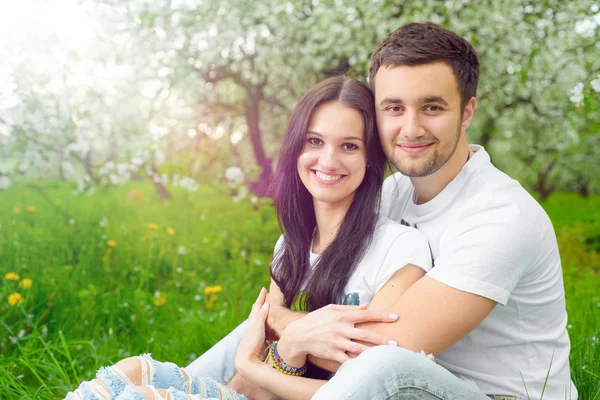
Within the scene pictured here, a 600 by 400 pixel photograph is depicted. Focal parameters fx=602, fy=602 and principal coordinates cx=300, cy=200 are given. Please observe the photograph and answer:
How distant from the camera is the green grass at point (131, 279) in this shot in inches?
113

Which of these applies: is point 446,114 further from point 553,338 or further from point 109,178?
point 109,178

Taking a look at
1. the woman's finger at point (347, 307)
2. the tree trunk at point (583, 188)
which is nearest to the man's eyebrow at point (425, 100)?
the woman's finger at point (347, 307)

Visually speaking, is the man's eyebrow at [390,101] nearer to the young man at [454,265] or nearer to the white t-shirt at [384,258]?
the young man at [454,265]

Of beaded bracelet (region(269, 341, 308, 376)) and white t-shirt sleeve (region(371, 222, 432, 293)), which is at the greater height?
white t-shirt sleeve (region(371, 222, 432, 293))

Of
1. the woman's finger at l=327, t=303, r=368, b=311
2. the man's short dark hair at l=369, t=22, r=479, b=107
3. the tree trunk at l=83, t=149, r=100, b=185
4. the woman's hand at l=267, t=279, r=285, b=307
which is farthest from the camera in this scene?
the tree trunk at l=83, t=149, r=100, b=185

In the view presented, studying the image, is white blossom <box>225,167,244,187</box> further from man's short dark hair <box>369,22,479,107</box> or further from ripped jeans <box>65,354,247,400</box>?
ripped jeans <box>65,354,247,400</box>

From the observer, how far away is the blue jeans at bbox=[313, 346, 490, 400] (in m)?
1.52

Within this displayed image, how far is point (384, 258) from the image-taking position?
200 centimetres

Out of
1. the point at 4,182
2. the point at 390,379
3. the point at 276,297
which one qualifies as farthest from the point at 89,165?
the point at 390,379

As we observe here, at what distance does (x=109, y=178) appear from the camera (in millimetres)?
5430

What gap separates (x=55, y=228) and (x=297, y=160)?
347 cm

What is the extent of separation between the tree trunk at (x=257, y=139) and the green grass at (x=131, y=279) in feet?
0.88

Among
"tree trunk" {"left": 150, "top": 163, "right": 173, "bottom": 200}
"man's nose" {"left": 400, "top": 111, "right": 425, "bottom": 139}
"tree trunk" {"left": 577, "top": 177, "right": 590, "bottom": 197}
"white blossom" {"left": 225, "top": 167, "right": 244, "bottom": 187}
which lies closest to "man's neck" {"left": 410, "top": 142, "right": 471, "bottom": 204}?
"man's nose" {"left": 400, "top": 111, "right": 425, "bottom": 139}

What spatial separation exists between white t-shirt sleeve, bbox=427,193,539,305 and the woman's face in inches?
18.3
